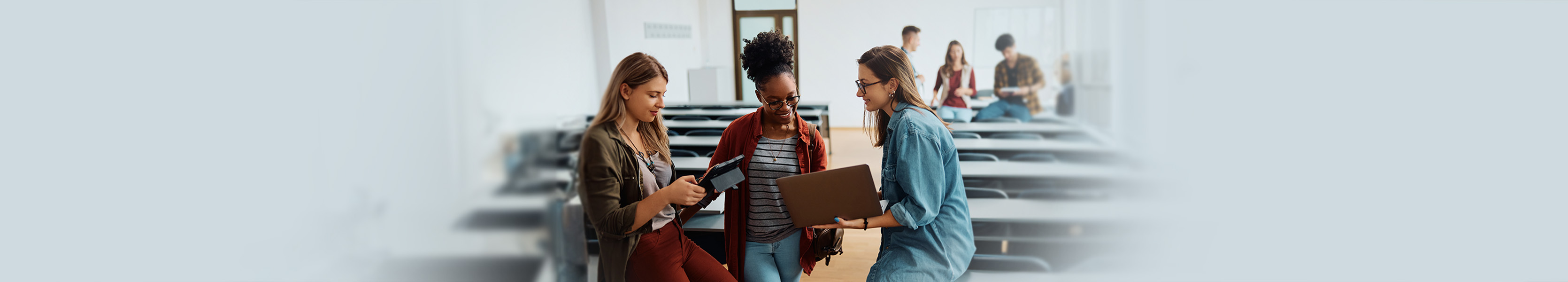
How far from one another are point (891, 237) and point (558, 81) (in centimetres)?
97

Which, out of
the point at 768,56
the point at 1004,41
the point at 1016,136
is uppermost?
the point at 1004,41

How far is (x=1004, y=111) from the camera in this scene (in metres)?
5.39

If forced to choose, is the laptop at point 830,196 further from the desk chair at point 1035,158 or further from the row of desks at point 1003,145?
the desk chair at point 1035,158

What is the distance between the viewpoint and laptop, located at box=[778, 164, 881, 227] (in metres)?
1.28

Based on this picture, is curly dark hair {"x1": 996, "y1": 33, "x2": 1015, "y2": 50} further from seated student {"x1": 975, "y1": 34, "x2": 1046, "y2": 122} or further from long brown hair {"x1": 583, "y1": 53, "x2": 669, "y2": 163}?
long brown hair {"x1": 583, "y1": 53, "x2": 669, "y2": 163}

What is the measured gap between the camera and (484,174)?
0.68m

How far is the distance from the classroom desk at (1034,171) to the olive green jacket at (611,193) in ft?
6.31

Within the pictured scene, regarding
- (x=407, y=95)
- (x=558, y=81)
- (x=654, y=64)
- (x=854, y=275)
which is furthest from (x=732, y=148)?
(x=854, y=275)

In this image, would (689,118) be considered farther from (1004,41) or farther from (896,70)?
(1004,41)

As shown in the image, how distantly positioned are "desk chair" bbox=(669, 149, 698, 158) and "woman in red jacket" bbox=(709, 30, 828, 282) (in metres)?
1.69

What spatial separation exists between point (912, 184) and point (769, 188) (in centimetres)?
34

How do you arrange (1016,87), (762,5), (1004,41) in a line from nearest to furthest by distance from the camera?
(762,5) < (1016,87) < (1004,41)

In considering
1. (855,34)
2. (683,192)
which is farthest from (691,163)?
(855,34)

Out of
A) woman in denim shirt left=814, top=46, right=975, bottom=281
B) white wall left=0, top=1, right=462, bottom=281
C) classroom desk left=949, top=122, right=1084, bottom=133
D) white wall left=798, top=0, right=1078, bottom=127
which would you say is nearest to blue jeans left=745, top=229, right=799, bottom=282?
woman in denim shirt left=814, top=46, right=975, bottom=281
